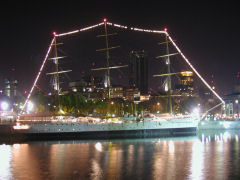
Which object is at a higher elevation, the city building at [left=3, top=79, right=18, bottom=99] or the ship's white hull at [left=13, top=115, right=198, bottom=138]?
the city building at [left=3, top=79, right=18, bottom=99]

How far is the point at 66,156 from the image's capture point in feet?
118

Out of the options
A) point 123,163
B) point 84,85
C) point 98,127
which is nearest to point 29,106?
point 98,127

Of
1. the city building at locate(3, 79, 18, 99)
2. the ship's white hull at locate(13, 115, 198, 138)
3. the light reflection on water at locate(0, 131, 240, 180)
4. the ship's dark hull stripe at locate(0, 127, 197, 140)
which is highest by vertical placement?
the city building at locate(3, 79, 18, 99)

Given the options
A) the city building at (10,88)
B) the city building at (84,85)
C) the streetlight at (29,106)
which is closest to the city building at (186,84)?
the city building at (84,85)

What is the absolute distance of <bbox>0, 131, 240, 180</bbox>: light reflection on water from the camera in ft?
88.0

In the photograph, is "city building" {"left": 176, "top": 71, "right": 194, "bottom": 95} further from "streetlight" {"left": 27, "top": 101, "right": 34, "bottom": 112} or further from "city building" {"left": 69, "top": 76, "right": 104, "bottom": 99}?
"streetlight" {"left": 27, "top": 101, "right": 34, "bottom": 112}

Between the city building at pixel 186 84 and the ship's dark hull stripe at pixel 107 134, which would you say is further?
the city building at pixel 186 84

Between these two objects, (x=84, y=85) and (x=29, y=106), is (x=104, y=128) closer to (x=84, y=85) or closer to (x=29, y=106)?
(x=29, y=106)

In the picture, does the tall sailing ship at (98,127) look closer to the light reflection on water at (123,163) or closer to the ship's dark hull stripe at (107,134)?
the ship's dark hull stripe at (107,134)

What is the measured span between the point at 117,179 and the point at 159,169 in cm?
431

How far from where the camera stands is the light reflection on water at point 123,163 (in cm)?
2681

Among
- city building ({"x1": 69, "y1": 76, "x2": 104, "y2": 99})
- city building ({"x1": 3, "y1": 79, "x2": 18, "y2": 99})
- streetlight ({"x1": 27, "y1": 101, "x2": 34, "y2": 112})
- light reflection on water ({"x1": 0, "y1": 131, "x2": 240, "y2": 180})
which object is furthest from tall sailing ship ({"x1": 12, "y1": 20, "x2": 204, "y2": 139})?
city building ({"x1": 69, "y1": 76, "x2": 104, "y2": 99})

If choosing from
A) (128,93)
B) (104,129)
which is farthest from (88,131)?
(128,93)

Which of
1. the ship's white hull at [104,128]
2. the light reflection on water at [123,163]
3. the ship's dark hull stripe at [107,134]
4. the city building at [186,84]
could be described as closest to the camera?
the light reflection on water at [123,163]
